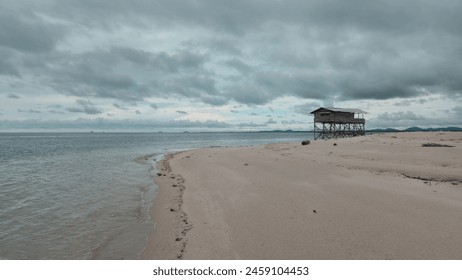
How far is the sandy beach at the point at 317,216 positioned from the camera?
6305 mm

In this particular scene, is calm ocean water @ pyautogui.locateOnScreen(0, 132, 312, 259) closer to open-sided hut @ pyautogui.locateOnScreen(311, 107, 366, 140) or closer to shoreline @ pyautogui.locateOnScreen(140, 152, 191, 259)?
shoreline @ pyautogui.locateOnScreen(140, 152, 191, 259)

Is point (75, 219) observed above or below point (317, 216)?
below

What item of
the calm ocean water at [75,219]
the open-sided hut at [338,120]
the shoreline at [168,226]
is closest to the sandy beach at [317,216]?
the shoreline at [168,226]

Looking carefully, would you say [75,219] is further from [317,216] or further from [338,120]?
[338,120]

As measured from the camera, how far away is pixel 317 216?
8320 mm

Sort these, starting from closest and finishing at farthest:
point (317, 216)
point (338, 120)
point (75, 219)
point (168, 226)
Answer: point (317, 216) < point (168, 226) < point (75, 219) < point (338, 120)

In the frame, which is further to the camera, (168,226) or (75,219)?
(75,219)

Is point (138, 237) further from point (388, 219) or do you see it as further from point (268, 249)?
point (388, 219)

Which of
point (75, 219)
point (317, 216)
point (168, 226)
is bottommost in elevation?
point (75, 219)

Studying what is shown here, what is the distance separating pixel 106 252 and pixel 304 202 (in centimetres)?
623

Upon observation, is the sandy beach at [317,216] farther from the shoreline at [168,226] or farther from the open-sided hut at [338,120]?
the open-sided hut at [338,120]

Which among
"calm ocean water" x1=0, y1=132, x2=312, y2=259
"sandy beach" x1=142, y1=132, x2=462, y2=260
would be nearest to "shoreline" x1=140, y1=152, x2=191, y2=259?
"sandy beach" x1=142, y1=132, x2=462, y2=260

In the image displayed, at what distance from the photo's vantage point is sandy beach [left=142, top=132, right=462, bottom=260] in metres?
6.30

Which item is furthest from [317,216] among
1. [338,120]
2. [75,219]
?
[338,120]
